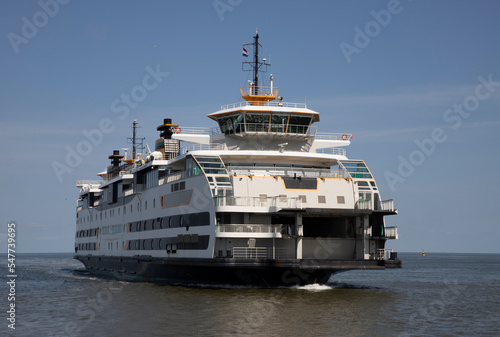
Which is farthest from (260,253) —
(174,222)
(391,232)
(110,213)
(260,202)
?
(110,213)

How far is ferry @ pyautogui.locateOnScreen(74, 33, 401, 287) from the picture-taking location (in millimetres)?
33906

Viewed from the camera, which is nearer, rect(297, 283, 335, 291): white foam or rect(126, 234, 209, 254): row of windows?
rect(297, 283, 335, 291): white foam

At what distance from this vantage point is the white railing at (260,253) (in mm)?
33938

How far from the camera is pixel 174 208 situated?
38.8m

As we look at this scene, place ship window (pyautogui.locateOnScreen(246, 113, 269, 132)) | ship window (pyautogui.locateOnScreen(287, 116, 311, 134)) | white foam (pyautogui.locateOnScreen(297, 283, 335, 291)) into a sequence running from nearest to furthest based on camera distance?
white foam (pyautogui.locateOnScreen(297, 283, 335, 291)) < ship window (pyautogui.locateOnScreen(246, 113, 269, 132)) < ship window (pyautogui.locateOnScreen(287, 116, 311, 134))

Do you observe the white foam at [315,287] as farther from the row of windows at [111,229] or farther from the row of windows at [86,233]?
the row of windows at [86,233]

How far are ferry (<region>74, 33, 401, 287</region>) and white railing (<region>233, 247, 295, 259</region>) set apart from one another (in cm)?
6

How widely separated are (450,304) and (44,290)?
2566 cm

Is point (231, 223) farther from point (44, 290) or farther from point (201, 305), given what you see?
point (44, 290)

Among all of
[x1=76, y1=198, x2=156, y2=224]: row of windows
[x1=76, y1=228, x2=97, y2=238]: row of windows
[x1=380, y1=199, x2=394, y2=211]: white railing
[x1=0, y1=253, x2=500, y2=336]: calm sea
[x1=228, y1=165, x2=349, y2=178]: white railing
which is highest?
[x1=228, y1=165, x2=349, y2=178]: white railing

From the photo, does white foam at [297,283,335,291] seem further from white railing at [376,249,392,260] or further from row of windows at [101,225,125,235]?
row of windows at [101,225,125,235]

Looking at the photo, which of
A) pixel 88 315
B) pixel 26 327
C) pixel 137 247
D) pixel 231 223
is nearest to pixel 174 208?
pixel 231 223

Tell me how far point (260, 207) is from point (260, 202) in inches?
19.8

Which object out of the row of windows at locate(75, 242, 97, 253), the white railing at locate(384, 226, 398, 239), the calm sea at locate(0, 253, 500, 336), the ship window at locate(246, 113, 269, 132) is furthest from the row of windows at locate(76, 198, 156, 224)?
the white railing at locate(384, 226, 398, 239)
